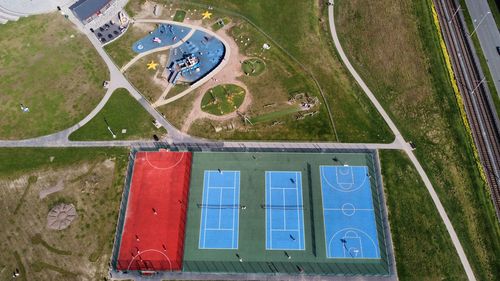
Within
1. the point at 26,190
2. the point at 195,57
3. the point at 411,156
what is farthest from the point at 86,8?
the point at 411,156

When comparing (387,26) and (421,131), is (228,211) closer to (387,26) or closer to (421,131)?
(421,131)

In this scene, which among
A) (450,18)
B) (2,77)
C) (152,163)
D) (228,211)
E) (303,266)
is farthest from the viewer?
(450,18)

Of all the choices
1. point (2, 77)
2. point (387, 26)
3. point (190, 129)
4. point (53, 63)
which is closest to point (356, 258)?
point (190, 129)

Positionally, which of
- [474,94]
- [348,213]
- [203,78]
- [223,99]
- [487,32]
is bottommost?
[348,213]

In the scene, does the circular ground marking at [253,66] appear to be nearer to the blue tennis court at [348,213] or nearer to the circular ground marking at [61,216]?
the blue tennis court at [348,213]

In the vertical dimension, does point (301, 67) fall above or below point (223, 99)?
above

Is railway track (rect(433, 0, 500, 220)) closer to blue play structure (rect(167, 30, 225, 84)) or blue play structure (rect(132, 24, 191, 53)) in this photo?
blue play structure (rect(167, 30, 225, 84))

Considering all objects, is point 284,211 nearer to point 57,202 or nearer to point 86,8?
point 57,202
